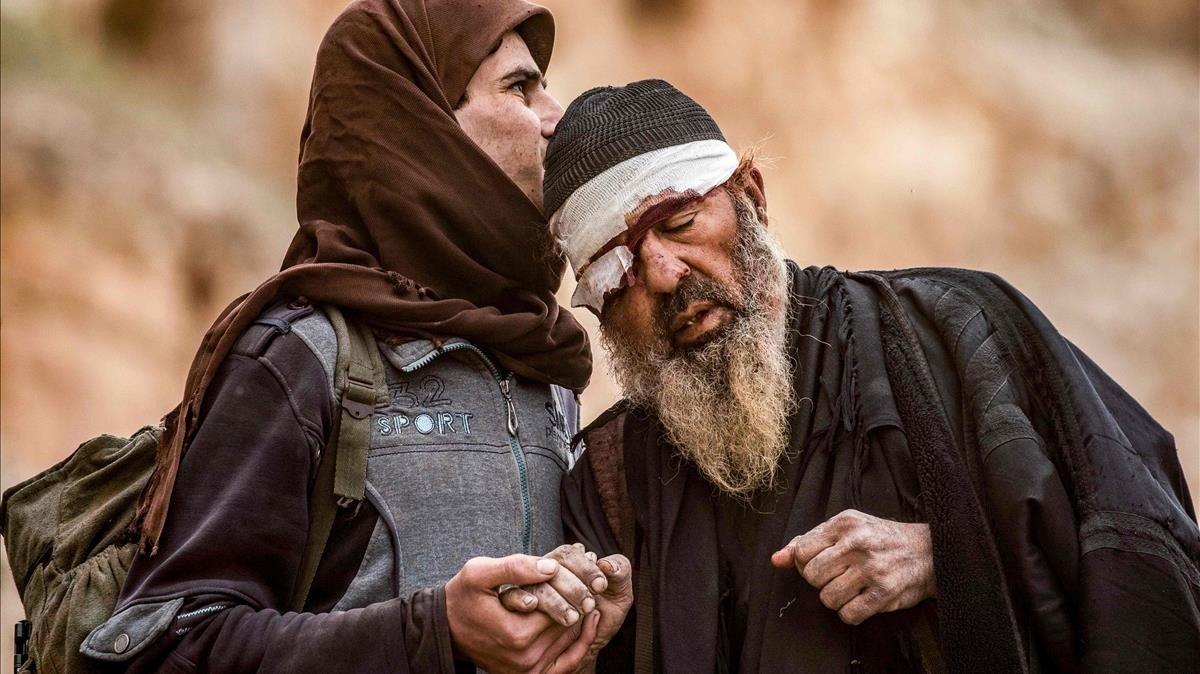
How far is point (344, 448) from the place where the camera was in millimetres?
2232

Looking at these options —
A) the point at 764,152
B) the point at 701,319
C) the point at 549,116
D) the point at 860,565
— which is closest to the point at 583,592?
the point at 860,565

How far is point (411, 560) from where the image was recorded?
88.7 inches

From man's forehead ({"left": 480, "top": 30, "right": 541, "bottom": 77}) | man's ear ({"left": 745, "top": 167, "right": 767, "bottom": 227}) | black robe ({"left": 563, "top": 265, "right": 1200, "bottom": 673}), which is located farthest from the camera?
man's forehead ({"left": 480, "top": 30, "right": 541, "bottom": 77})

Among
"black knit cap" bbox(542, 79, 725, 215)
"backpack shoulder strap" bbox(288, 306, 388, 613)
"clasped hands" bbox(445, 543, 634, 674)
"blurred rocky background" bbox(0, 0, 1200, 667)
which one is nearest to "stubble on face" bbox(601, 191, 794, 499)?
"black knit cap" bbox(542, 79, 725, 215)

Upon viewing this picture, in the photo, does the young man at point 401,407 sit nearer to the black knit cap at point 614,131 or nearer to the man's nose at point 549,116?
the man's nose at point 549,116

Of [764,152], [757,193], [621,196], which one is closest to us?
[621,196]

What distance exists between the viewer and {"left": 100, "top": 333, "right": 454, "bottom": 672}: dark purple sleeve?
6.51ft

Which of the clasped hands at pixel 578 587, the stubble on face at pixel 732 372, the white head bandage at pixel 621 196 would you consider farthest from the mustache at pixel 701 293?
the clasped hands at pixel 578 587

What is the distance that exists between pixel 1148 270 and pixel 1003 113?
3.90 ft

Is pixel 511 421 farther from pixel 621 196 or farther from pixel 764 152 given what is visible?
pixel 764 152

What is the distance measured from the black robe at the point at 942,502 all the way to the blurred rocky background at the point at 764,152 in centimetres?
393

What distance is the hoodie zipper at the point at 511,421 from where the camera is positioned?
2381mm

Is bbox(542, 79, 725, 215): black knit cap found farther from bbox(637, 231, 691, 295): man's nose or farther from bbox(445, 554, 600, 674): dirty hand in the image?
bbox(445, 554, 600, 674): dirty hand

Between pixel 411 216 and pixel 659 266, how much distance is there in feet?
1.87
